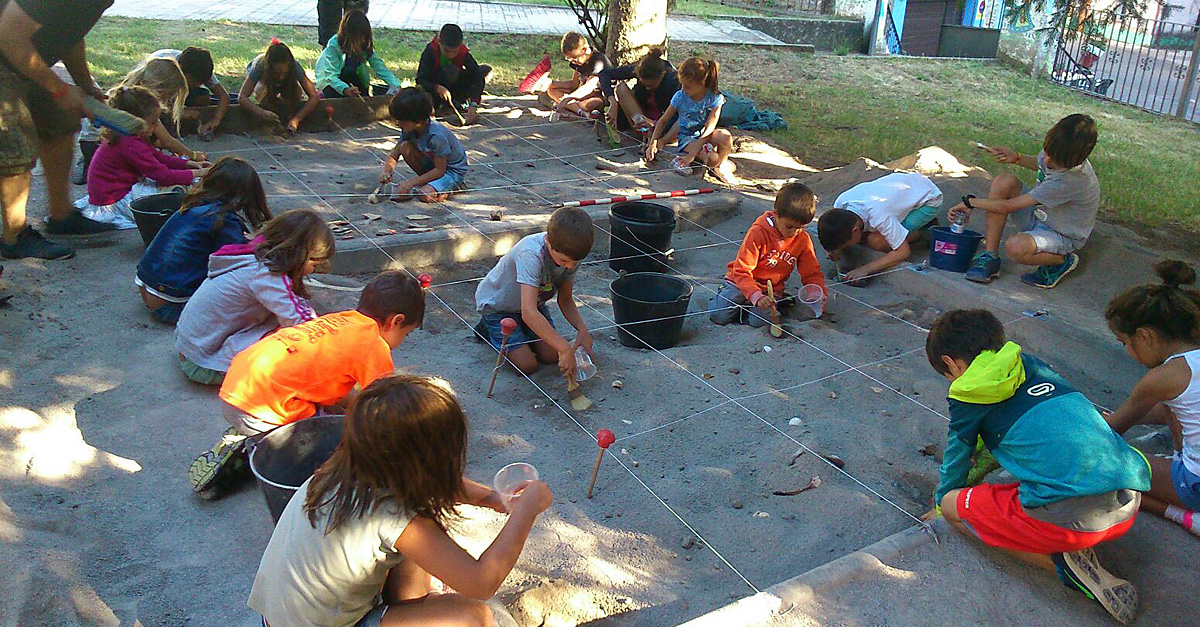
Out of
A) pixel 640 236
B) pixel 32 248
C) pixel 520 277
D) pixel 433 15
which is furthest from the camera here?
pixel 433 15

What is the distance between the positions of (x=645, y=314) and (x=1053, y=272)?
2499mm

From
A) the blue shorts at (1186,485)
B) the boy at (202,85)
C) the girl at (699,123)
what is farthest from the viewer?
the girl at (699,123)

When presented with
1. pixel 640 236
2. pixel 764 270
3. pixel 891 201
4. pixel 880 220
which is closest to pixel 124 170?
pixel 640 236

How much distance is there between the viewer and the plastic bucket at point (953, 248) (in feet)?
16.3

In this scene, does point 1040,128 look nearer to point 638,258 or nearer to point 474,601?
point 638,258

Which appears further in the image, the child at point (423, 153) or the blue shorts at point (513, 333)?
the child at point (423, 153)

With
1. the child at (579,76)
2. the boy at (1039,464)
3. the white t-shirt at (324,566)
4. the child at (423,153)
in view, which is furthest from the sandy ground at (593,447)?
the child at (579,76)

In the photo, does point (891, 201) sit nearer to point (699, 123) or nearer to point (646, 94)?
point (699, 123)

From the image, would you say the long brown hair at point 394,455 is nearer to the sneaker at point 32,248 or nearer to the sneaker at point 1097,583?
the sneaker at point 1097,583

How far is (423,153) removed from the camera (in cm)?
606

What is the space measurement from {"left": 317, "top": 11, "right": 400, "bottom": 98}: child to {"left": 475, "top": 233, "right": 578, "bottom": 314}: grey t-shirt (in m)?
4.48

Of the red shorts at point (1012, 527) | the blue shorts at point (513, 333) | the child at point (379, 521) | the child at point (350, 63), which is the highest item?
the child at point (350, 63)

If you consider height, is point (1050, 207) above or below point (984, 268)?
above

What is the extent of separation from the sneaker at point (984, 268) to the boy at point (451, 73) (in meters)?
4.81
